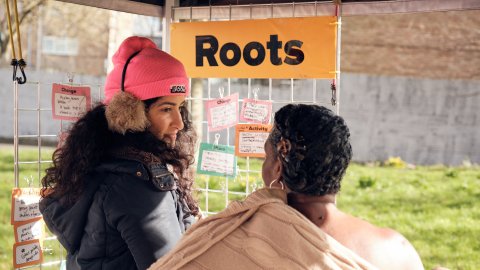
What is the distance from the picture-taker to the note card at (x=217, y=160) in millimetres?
3602

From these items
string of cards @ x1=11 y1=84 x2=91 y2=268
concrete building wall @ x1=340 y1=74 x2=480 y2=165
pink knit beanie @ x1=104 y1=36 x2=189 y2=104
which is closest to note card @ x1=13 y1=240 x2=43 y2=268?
string of cards @ x1=11 y1=84 x2=91 y2=268

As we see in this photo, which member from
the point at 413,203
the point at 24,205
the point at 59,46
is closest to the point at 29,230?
the point at 24,205

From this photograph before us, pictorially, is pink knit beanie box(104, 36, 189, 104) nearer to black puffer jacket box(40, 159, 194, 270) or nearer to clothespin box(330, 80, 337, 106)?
black puffer jacket box(40, 159, 194, 270)

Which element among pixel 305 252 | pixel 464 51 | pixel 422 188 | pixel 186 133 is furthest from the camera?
pixel 464 51

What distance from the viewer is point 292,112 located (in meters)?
1.70

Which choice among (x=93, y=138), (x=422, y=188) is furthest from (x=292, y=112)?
(x=422, y=188)

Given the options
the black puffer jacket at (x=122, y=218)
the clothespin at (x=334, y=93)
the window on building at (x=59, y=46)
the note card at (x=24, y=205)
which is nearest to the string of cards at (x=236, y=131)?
the clothespin at (x=334, y=93)

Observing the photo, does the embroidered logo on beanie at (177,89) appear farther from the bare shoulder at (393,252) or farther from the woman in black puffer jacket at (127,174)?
the bare shoulder at (393,252)

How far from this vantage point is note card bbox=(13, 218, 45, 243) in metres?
3.17

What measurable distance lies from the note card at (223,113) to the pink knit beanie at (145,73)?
966mm

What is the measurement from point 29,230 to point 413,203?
702 cm

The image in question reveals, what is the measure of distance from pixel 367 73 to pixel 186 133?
37.2 ft

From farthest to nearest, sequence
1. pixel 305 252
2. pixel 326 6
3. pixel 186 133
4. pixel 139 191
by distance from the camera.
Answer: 1. pixel 326 6
2. pixel 186 133
3. pixel 139 191
4. pixel 305 252

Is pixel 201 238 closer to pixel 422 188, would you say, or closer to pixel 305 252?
pixel 305 252
